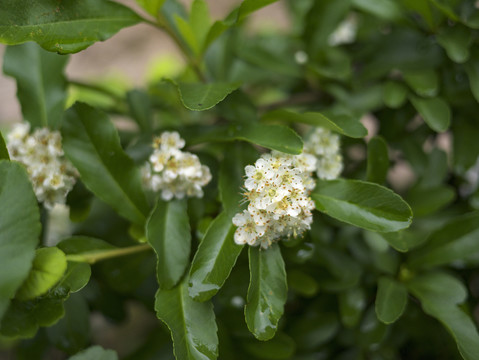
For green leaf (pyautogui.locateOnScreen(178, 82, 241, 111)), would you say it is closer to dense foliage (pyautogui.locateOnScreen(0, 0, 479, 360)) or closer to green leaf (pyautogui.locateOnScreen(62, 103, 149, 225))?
dense foliage (pyautogui.locateOnScreen(0, 0, 479, 360))

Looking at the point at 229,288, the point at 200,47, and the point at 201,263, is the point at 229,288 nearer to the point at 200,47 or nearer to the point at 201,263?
the point at 201,263

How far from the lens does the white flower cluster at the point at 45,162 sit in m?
1.10

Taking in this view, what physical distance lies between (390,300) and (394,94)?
597mm

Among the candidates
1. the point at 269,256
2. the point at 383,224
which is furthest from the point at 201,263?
the point at 383,224

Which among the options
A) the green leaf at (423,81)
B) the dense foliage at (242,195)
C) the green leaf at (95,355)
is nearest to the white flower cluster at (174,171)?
the dense foliage at (242,195)

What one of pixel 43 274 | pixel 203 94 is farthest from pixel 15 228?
pixel 203 94

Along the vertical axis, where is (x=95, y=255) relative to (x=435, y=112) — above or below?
below

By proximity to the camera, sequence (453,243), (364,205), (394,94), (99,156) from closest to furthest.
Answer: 1. (364,205)
2. (99,156)
3. (453,243)
4. (394,94)

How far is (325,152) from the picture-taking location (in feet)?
3.77

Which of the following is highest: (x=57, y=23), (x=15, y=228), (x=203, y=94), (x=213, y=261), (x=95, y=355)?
(x=57, y=23)

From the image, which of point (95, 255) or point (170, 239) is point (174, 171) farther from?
point (95, 255)

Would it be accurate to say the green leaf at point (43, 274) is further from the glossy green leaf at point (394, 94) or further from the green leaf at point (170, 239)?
the glossy green leaf at point (394, 94)

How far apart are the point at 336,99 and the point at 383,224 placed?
0.69 metres

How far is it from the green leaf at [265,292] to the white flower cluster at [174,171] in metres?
0.23
